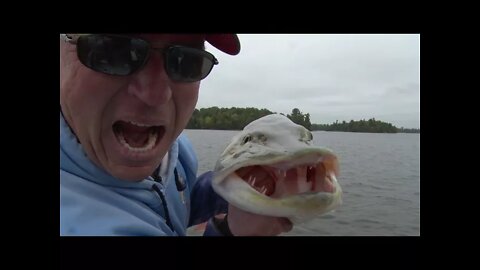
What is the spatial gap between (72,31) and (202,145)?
2.38 ft

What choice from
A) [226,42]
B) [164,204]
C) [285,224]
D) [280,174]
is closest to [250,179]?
[280,174]

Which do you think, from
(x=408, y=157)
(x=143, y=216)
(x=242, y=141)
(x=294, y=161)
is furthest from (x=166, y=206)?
(x=408, y=157)

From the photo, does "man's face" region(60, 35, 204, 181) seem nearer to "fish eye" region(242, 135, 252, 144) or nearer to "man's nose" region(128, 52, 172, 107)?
"man's nose" region(128, 52, 172, 107)

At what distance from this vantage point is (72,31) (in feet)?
4.49

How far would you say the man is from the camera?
1.26m

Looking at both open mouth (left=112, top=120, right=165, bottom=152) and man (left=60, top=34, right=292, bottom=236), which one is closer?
man (left=60, top=34, right=292, bottom=236)

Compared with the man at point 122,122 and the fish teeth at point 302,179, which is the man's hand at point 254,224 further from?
the fish teeth at point 302,179

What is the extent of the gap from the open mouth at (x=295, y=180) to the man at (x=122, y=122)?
0.13 m

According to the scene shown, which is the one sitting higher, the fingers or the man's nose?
the man's nose

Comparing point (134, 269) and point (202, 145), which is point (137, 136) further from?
point (134, 269)

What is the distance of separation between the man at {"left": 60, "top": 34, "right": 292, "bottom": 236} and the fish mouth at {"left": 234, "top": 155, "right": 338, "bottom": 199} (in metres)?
0.14

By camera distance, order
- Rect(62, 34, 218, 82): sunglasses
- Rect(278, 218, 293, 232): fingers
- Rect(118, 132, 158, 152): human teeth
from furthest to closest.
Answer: Rect(278, 218, 293, 232): fingers, Rect(118, 132, 158, 152): human teeth, Rect(62, 34, 218, 82): sunglasses

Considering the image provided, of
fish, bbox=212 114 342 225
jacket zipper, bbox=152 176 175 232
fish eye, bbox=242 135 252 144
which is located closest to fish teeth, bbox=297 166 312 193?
fish, bbox=212 114 342 225

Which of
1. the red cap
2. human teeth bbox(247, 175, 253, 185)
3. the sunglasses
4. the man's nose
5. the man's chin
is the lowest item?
human teeth bbox(247, 175, 253, 185)
